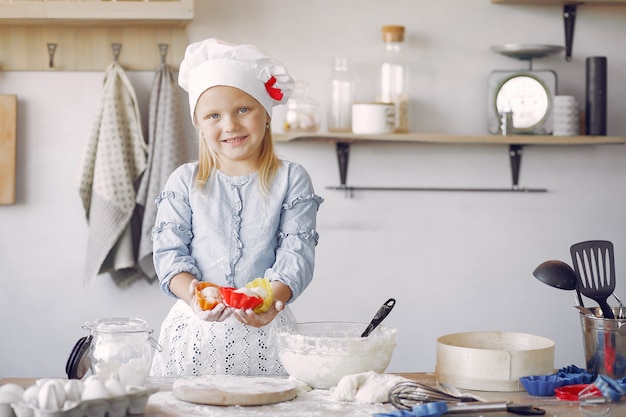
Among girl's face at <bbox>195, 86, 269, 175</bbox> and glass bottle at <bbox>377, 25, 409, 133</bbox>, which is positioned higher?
glass bottle at <bbox>377, 25, 409, 133</bbox>

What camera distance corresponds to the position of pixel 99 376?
4.42 feet

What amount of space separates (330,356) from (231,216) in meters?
0.54

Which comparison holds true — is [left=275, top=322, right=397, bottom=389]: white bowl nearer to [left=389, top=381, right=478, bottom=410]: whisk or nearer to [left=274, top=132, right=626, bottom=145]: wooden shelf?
[left=389, top=381, right=478, bottom=410]: whisk

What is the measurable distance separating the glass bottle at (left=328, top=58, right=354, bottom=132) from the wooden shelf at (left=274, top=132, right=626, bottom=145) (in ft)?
0.18

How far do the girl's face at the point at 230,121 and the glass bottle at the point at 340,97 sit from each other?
109cm

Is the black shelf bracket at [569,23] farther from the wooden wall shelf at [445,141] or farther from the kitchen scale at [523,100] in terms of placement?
the wooden wall shelf at [445,141]

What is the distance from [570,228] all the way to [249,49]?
66.3 inches

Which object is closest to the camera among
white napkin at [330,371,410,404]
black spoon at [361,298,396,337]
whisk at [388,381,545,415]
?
whisk at [388,381,545,415]

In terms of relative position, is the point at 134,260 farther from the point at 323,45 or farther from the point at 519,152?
the point at 519,152

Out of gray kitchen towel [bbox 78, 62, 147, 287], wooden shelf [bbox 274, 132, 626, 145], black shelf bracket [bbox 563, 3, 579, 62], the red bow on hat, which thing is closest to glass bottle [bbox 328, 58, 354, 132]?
wooden shelf [bbox 274, 132, 626, 145]

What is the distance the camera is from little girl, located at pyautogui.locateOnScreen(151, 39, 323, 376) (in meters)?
1.84

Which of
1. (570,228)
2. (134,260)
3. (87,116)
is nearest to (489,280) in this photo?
(570,228)

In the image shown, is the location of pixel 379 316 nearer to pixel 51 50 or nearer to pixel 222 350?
pixel 222 350

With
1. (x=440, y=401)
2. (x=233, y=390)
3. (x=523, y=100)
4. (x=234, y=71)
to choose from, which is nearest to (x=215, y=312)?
(x=233, y=390)
